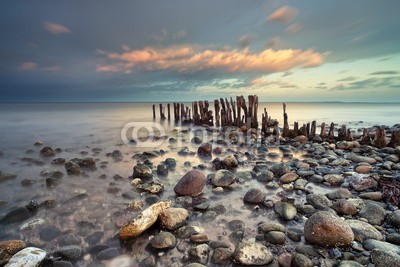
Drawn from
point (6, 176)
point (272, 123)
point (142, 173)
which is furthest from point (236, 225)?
point (272, 123)

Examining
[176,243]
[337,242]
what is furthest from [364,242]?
[176,243]

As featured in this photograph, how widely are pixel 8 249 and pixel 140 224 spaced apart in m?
1.79

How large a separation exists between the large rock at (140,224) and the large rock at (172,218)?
11 centimetres

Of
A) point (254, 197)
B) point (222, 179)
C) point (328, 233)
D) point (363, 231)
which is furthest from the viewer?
point (222, 179)

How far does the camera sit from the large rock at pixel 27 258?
2.83 metres

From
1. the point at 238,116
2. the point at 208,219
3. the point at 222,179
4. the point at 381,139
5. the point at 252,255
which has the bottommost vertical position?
the point at 208,219

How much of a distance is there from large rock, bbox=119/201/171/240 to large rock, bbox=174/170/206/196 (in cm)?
153

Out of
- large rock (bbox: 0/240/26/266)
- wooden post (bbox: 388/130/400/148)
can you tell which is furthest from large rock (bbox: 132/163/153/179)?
wooden post (bbox: 388/130/400/148)

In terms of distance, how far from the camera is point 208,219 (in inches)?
173

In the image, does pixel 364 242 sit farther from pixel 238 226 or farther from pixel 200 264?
pixel 200 264

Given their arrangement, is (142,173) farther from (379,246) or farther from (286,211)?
(379,246)

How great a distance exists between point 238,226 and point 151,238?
1549mm

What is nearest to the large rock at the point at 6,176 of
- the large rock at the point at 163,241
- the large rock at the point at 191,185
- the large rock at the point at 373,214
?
the large rock at the point at 191,185

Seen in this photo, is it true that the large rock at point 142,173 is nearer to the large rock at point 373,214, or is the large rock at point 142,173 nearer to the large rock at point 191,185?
the large rock at point 191,185
